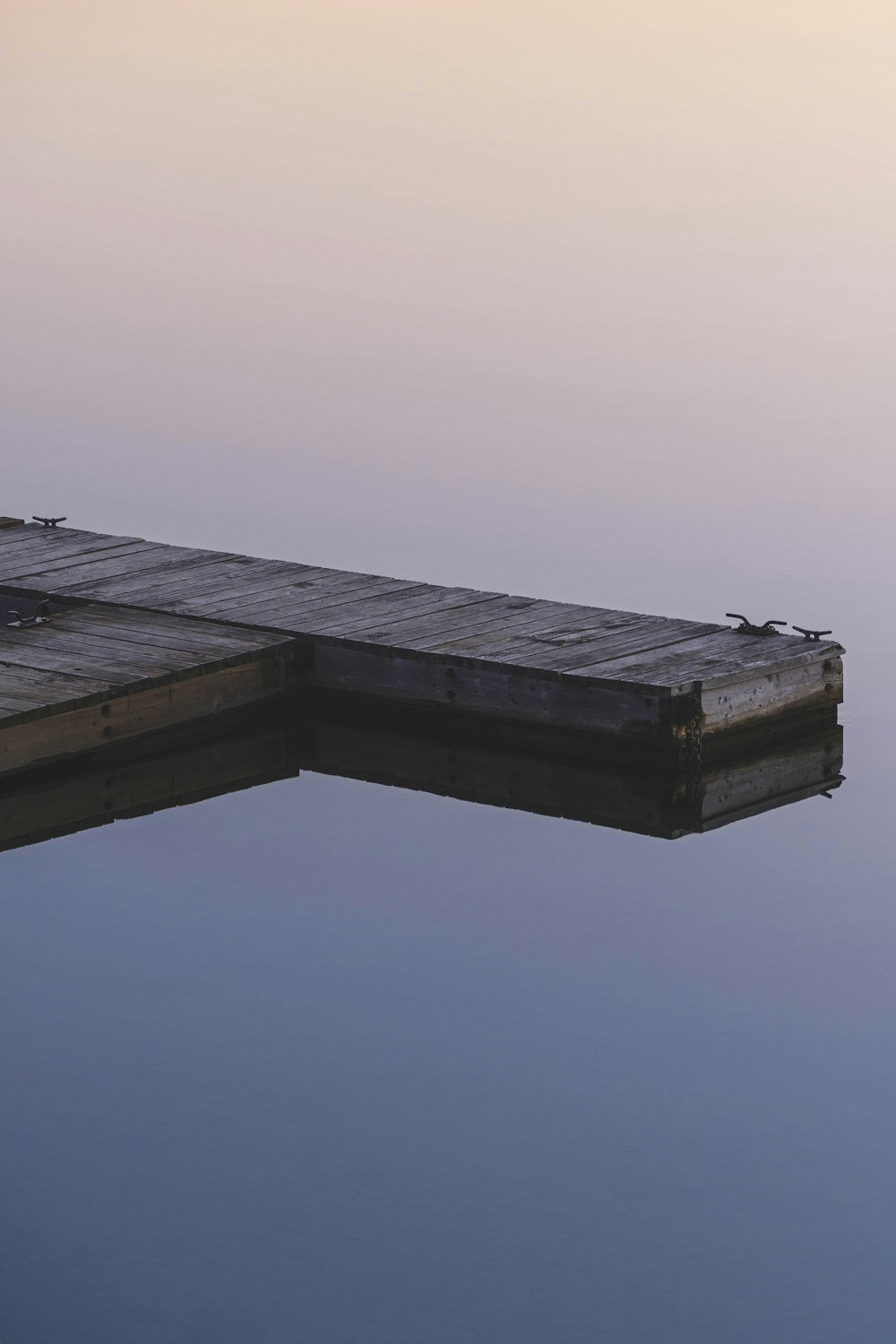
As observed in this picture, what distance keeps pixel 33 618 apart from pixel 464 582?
3047mm

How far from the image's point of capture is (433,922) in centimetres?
750

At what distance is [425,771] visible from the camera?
9.04 metres

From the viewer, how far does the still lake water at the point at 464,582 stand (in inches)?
207

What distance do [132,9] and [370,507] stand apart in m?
30.8

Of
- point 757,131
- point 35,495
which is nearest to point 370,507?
point 35,495

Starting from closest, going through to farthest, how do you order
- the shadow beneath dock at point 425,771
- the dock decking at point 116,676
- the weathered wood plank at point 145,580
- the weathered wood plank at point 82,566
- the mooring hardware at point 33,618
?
the shadow beneath dock at point 425,771 < the dock decking at point 116,676 < the mooring hardware at point 33,618 < the weathered wood plank at point 145,580 < the weathered wood plank at point 82,566

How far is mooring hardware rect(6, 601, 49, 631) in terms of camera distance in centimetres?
977

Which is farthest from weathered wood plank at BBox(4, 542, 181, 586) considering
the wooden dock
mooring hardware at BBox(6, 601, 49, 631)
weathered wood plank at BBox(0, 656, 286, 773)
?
weathered wood plank at BBox(0, 656, 286, 773)

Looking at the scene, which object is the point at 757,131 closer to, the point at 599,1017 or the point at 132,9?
the point at 132,9

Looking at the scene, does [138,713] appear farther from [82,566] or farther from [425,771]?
[82,566]

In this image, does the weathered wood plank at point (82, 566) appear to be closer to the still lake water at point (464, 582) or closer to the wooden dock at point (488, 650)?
the wooden dock at point (488, 650)

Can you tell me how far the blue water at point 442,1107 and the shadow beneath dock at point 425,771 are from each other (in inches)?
14.7

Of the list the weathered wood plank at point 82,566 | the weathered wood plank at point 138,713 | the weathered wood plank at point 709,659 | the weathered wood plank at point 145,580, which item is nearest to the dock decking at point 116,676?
the weathered wood plank at point 138,713

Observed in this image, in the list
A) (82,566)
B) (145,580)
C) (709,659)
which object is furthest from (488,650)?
(82,566)
